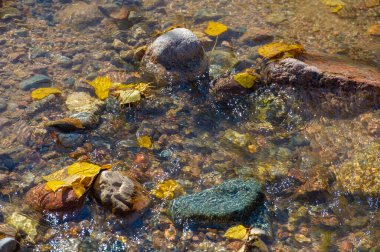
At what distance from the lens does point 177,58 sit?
13.5 feet

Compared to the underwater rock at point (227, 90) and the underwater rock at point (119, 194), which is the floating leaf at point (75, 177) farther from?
the underwater rock at point (227, 90)

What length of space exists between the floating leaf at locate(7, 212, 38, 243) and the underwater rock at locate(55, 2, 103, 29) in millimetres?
2618

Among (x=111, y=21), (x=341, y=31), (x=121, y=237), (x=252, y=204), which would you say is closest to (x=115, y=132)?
(x=121, y=237)

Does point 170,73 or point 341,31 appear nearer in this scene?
point 170,73

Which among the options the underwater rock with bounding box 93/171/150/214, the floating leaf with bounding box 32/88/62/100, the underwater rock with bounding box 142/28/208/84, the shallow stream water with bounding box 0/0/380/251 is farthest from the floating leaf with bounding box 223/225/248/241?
the floating leaf with bounding box 32/88/62/100

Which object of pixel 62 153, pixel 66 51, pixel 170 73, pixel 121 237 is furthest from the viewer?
pixel 66 51

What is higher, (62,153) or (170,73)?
(170,73)

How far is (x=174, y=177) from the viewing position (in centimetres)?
339

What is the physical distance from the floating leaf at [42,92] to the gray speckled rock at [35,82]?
9 cm

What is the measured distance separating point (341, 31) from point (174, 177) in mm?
2674

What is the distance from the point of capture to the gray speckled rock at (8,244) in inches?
106

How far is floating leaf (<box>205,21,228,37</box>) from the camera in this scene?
16.0 ft

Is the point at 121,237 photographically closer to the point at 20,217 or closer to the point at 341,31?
the point at 20,217

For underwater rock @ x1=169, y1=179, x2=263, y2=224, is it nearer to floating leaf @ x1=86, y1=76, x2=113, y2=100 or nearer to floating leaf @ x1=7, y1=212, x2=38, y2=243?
floating leaf @ x1=7, y1=212, x2=38, y2=243
